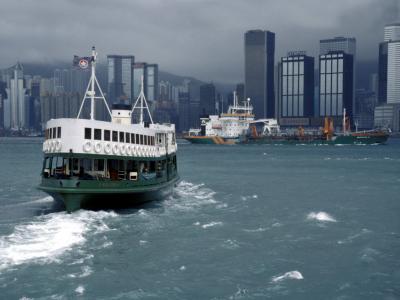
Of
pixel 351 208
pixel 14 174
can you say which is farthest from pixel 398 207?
pixel 14 174

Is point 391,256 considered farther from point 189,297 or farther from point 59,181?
point 59,181

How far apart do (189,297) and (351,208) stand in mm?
26057

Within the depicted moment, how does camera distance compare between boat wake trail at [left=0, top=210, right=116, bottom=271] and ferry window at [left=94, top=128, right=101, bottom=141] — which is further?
ferry window at [left=94, top=128, right=101, bottom=141]

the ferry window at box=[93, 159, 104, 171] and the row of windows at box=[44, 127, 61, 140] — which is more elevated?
the row of windows at box=[44, 127, 61, 140]

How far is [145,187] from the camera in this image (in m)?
41.2

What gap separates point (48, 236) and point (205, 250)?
9359 mm

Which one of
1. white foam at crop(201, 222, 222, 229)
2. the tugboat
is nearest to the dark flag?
the tugboat

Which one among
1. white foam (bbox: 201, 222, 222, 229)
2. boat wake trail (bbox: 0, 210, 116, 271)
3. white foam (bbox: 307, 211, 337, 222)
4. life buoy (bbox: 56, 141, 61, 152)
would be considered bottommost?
white foam (bbox: 307, 211, 337, 222)

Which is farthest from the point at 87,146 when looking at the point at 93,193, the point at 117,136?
the point at 93,193

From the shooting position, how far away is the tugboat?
36969 mm

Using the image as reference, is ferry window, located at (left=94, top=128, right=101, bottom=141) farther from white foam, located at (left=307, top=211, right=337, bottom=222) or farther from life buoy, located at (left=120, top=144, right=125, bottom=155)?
white foam, located at (left=307, top=211, right=337, bottom=222)

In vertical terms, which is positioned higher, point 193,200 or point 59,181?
point 59,181

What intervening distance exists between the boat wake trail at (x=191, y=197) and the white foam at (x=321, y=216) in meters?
9.80

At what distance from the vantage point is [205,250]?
96.7ft
